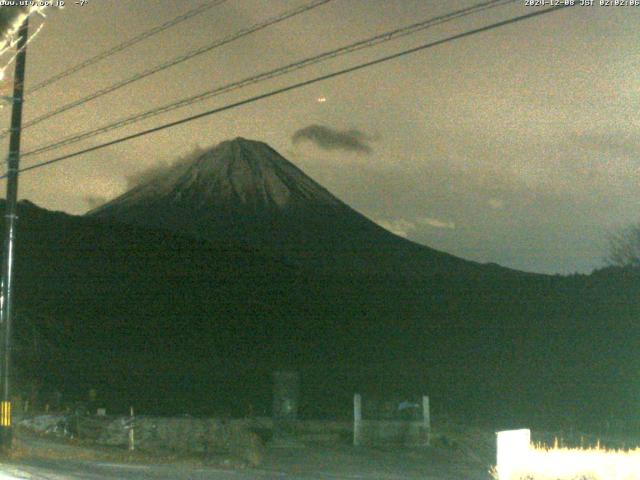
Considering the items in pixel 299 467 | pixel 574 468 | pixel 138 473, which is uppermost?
pixel 574 468

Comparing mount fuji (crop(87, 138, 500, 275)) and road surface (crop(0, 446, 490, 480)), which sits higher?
mount fuji (crop(87, 138, 500, 275))

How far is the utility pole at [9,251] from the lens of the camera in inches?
634

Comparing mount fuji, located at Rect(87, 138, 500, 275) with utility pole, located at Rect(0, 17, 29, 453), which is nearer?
utility pole, located at Rect(0, 17, 29, 453)

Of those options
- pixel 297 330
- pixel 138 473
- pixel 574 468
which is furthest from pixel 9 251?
pixel 297 330

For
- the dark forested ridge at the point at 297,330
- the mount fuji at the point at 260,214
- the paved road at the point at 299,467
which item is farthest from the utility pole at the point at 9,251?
the mount fuji at the point at 260,214

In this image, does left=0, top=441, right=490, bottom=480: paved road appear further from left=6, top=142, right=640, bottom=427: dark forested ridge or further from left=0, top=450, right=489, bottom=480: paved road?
left=6, top=142, right=640, bottom=427: dark forested ridge

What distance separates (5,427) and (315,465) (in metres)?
7.55

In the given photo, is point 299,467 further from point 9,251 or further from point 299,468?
point 9,251

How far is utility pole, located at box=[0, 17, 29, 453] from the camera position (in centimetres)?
1609

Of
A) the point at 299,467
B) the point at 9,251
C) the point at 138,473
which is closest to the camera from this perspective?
the point at 138,473

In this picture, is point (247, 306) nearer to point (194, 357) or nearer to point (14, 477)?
point (194, 357)

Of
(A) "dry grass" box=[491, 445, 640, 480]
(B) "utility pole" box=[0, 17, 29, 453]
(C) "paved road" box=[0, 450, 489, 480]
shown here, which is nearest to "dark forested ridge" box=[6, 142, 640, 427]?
(B) "utility pole" box=[0, 17, 29, 453]

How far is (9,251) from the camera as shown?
16500 mm

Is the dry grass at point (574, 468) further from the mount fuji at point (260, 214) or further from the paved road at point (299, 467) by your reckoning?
the mount fuji at point (260, 214)
